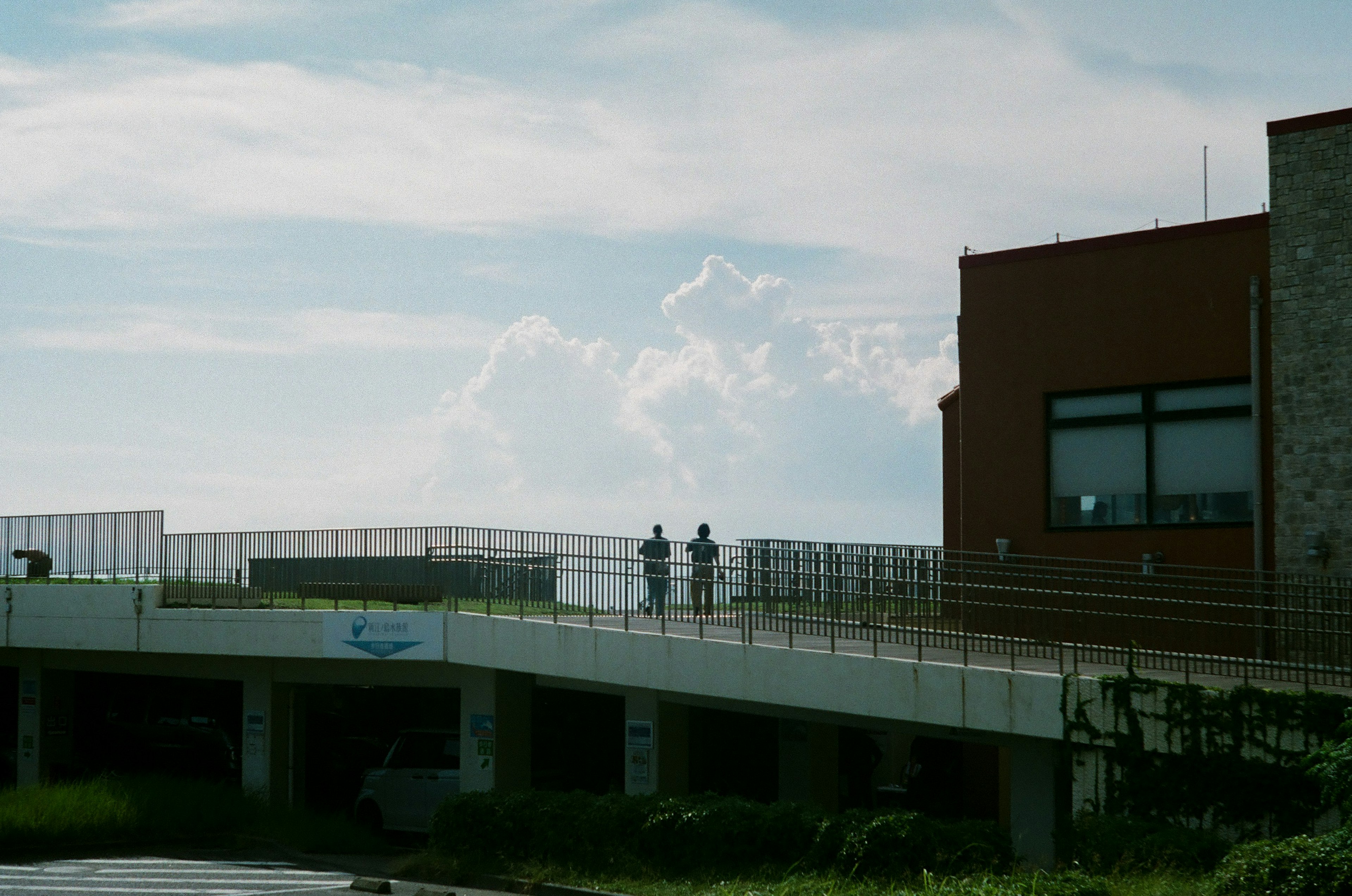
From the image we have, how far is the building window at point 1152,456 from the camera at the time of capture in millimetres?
17859

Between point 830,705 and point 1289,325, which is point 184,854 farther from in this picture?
point 1289,325

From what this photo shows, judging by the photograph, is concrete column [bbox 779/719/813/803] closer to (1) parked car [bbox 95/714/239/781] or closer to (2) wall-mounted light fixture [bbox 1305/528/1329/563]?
(2) wall-mounted light fixture [bbox 1305/528/1329/563]

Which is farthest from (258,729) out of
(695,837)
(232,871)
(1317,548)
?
(1317,548)

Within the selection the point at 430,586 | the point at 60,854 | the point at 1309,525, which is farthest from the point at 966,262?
the point at 60,854

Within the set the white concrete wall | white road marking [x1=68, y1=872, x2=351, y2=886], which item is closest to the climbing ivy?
the white concrete wall

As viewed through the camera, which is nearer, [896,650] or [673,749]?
[896,650]

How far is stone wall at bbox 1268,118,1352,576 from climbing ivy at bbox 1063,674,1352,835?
4.13 m

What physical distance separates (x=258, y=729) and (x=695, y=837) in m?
12.0

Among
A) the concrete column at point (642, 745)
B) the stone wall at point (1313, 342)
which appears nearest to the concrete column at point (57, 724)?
the concrete column at point (642, 745)

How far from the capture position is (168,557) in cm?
2597

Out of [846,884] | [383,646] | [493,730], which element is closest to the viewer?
[846,884]

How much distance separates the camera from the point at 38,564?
92.2 feet

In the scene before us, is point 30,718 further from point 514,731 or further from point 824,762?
point 824,762

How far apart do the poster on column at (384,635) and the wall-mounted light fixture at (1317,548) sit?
1146cm
